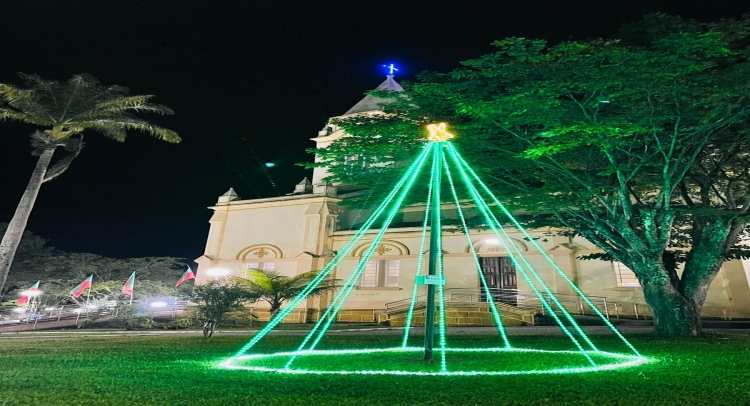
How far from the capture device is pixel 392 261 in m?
25.8

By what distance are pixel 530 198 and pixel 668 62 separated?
5.29 m

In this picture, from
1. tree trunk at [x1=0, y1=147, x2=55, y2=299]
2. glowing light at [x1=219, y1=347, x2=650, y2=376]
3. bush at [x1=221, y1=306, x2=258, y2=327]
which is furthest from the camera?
bush at [x1=221, y1=306, x2=258, y2=327]

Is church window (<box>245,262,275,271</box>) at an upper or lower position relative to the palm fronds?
lower

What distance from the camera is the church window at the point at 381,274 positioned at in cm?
2533

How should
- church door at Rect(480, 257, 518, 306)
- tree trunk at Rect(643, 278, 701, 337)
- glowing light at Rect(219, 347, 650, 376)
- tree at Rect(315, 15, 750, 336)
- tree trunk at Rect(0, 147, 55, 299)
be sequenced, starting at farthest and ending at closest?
church door at Rect(480, 257, 518, 306) < tree trunk at Rect(0, 147, 55, 299) < tree trunk at Rect(643, 278, 701, 337) < tree at Rect(315, 15, 750, 336) < glowing light at Rect(219, 347, 650, 376)

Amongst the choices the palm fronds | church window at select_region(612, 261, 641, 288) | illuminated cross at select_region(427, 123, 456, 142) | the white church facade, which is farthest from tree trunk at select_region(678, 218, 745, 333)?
the palm fronds

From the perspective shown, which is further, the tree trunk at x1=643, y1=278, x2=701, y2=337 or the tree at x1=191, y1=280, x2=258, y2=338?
the tree at x1=191, y1=280, x2=258, y2=338

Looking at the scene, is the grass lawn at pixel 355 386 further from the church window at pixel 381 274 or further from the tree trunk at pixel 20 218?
the church window at pixel 381 274

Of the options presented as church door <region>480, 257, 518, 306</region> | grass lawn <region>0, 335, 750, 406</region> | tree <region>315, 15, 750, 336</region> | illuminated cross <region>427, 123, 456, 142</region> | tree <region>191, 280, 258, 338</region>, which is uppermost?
tree <region>315, 15, 750, 336</region>

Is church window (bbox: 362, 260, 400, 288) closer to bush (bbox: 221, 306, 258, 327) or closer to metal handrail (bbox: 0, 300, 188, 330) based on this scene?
bush (bbox: 221, 306, 258, 327)

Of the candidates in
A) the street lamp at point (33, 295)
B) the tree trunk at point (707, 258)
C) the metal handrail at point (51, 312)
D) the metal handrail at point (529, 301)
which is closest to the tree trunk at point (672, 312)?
the tree trunk at point (707, 258)

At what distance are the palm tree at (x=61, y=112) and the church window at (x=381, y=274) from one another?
542 inches

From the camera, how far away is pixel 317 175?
3278 centimetres

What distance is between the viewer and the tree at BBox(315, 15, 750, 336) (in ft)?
29.7
